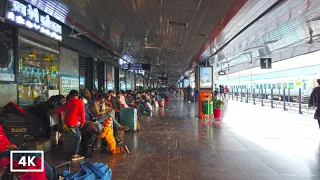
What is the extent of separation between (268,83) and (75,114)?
27.8 metres

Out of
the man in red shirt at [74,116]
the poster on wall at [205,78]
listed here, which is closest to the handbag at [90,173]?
the man in red shirt at [74,116]

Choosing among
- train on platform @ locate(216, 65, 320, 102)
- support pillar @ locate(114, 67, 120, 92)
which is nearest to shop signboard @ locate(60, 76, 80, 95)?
support pillar @ locate(114, 67, 120, 92)

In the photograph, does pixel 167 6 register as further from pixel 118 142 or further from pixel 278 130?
pixel 278 130

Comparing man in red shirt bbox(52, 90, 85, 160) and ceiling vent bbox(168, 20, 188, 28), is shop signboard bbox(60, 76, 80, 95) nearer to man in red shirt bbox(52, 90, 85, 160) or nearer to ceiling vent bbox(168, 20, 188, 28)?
man in red shirt bbox(52, 90, 85, 160)

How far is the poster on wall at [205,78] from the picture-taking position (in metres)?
11.9

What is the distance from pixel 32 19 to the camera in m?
5.98

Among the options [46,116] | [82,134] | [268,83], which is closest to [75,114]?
[82,134]

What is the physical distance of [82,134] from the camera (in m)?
5.36

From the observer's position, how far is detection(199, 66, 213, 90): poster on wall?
11.9m

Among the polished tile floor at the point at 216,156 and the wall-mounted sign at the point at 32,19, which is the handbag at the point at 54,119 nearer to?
the polished tile floor at the point at 216,156

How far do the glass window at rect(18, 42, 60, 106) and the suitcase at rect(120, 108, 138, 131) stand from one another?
7.91 feet

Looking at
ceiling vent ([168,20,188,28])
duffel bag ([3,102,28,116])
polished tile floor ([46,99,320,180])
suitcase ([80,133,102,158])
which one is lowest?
polished tile floor ([46,99,320,180])

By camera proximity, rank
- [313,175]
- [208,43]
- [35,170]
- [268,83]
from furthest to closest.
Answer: [268,83]
[208,43]
[313,175]
[35,170]

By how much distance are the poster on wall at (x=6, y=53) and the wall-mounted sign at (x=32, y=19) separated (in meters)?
0.30
